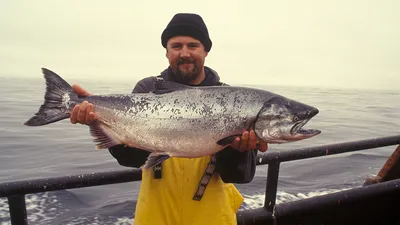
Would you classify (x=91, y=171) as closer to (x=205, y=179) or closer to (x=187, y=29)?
(x=187, y=29)

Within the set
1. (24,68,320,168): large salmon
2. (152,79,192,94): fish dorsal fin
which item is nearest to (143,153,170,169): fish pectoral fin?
(24,68,320,168): large salmon

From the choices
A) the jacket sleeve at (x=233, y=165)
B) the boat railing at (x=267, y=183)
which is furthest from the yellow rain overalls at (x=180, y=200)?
the boat railing at (x=267, y=183)

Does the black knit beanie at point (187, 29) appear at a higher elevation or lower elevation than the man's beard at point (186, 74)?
higher

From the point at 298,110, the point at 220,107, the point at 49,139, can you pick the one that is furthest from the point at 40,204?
the point at 49,139

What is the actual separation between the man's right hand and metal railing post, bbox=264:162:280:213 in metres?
2.10

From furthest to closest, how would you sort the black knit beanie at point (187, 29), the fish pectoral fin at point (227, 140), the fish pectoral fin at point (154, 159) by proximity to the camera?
1. the black knit beanie at point (187, 29)
2. the fish pectoral fin at point (227, 140)
3. the fish pectoral fin at point (154, 159)

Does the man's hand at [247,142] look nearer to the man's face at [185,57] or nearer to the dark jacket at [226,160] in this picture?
the dark jacket at [226,160]

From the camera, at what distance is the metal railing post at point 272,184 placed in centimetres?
370

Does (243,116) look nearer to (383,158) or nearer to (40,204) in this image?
(40,204)

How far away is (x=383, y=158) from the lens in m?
14.6

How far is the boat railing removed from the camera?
258 centimetres

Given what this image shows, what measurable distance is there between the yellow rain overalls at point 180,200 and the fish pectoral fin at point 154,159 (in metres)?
0.20

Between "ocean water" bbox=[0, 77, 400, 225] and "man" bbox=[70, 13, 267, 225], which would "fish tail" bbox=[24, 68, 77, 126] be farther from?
"ocean water" bbox=[0, 77, 400, 225]

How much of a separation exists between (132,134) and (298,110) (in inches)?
64.3
